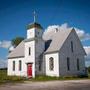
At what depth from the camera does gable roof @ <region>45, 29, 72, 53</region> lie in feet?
98.4

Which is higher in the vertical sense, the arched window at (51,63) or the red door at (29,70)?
the arched window at (51,63)

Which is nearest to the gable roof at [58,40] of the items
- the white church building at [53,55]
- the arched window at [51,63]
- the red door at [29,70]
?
the white church building at [53,55]

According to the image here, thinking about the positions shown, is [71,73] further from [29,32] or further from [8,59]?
[8,59]

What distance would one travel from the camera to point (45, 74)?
31031 millimetres

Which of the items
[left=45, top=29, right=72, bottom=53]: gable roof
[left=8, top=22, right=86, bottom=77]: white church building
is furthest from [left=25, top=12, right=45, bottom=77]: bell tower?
[left=45, top=29, right=72, bottom=53]: gable roof

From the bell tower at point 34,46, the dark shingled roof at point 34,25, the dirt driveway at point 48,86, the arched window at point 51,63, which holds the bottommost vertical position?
the dirt driveway at point 48,86

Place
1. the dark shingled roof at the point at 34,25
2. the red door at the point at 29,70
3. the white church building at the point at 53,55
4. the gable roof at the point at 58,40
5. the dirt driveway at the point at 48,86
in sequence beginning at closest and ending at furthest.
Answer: the dirt driveway at the point at 48,86 < the white church building at the point at 53,55 < the gable roof at the point at 58,40 < the red door at the point at 29,70 < the dark shingled roof at the point at 34,25

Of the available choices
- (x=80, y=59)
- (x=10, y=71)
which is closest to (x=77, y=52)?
(x=80, y=59)

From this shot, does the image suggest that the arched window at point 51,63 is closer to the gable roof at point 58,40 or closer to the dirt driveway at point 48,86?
the gable roof at point 58,40

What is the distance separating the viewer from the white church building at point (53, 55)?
96.7 ft

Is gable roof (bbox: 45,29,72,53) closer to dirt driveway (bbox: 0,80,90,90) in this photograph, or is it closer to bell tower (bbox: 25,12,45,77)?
bell tower (bbox: 25,12,45,77)

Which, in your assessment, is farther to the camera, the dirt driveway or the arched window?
the arched window

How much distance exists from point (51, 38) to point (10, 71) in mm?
11781

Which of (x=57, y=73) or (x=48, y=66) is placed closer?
(x=57, y=73)
